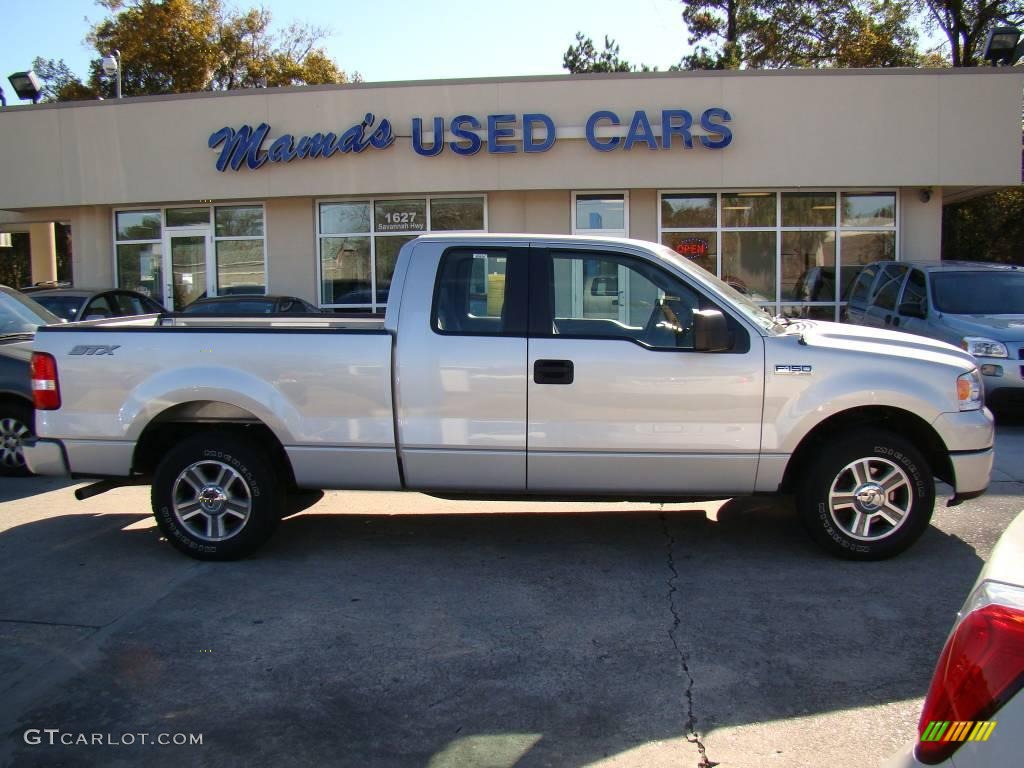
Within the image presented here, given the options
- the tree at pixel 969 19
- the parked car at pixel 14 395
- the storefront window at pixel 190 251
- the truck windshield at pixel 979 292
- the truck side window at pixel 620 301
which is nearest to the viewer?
the truck side window at pixel 620 301

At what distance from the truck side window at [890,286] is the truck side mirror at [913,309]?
331 millimetres

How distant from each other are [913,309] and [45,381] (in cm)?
953

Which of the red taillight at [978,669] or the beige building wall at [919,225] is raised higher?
the beige building wall at [919,225]

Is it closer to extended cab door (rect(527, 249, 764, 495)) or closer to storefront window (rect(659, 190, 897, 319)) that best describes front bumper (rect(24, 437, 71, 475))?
extended cab door (rect(527, 249, 764, 495))

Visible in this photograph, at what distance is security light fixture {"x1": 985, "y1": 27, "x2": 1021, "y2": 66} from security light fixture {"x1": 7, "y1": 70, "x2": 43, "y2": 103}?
61.5 feet

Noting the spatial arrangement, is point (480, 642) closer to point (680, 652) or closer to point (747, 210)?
point (680, 652)

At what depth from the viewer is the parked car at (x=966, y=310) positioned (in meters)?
9.41

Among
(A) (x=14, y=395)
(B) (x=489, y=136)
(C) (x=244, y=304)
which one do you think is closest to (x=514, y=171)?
(B) (x=489, y=136)

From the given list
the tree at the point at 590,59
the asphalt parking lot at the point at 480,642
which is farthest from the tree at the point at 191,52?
the asphalt parking lot at the point at 480,642

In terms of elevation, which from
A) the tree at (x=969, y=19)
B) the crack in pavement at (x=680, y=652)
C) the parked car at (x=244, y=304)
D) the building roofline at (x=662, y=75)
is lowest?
the crack in pavement at (x=680, y=652)

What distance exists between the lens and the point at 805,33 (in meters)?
27.5

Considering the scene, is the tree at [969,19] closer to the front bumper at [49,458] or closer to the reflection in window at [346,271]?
the reflection in window at [346,271]

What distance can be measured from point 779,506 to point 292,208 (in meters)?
12.9

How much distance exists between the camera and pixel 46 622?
182 inches
